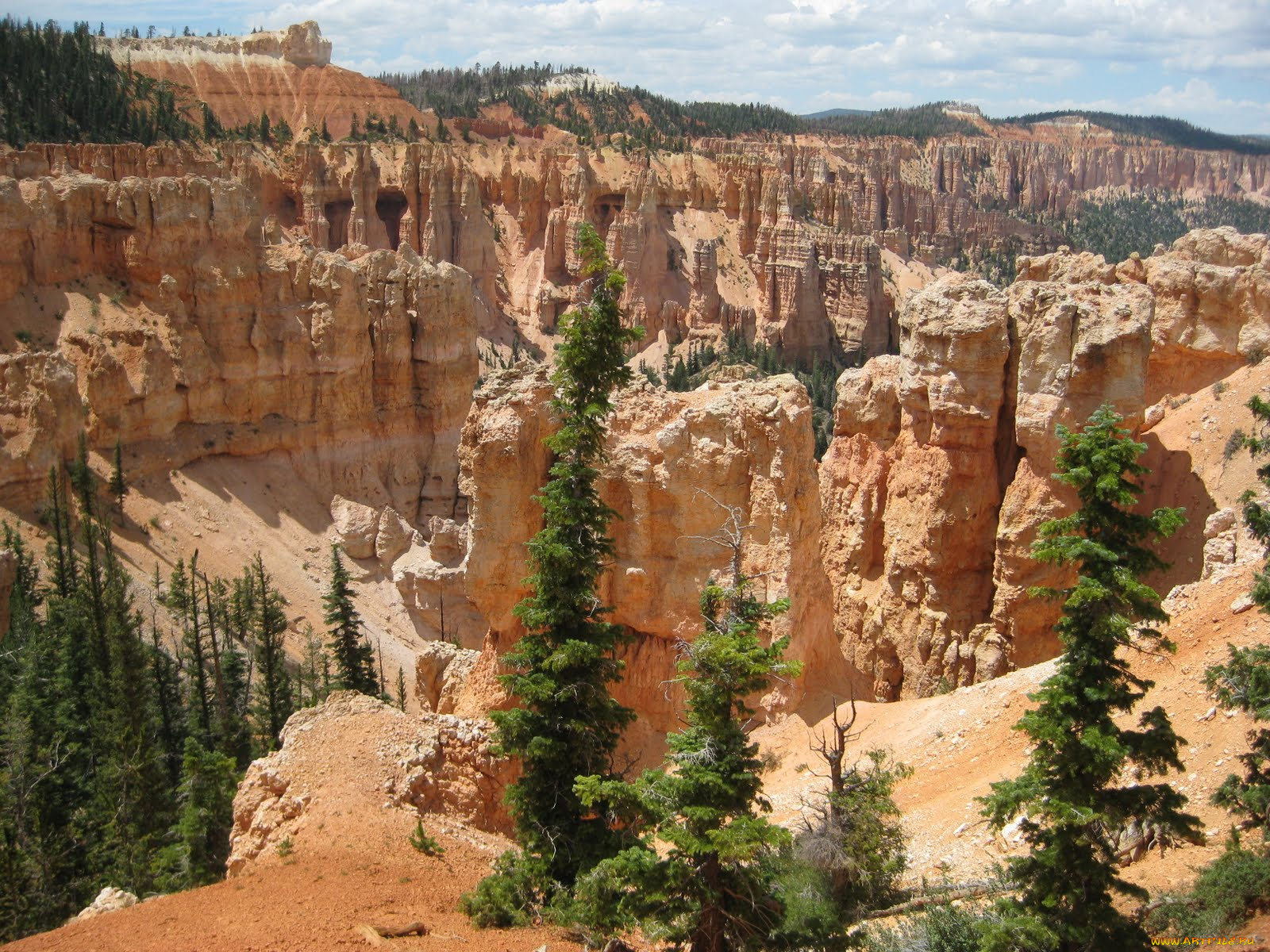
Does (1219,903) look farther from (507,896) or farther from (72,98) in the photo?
(72,98)

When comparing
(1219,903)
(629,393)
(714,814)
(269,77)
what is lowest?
(1219,903)

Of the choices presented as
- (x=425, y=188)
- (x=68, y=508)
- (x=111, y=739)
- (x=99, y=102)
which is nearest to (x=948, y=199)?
(x=425, y=188)

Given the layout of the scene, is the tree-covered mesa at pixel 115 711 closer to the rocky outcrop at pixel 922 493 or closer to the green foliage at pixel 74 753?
the green foliage at pixel 74 753

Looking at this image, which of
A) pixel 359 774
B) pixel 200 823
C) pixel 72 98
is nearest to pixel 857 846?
pixel 359 774

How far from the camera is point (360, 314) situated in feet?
163

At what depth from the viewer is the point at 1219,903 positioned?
11.7 metres

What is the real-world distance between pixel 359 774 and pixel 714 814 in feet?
23.9

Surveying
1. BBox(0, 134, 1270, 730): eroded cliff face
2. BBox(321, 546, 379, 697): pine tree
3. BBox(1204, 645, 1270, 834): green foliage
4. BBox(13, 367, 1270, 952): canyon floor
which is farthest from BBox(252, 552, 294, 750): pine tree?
BBox(1204, 645, 1270, 834): green foliage

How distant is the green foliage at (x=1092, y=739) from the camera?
10.7m

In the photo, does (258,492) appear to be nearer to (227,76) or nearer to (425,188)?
(425,188)

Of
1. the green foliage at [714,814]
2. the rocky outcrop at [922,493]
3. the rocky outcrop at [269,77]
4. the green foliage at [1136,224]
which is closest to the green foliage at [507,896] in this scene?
the green foliage at [714,814]

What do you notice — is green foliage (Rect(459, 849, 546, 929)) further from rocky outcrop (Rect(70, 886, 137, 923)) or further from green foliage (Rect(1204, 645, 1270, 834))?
green foliage (Rect(1204, 645, 1270, 834))

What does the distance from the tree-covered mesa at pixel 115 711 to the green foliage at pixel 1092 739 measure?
17.6 meters

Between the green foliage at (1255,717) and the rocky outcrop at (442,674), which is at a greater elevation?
the green foliage at (1255,717)
